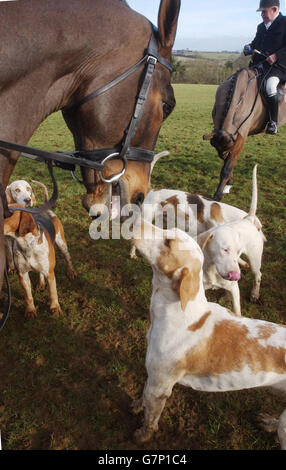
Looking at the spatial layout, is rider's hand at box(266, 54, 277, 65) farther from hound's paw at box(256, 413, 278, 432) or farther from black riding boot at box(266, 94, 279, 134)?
hound's paw at box(256, 413, 278, 432)

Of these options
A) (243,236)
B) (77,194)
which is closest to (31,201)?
(77,194)

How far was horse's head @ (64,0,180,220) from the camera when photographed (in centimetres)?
193

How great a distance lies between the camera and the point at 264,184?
29.7ft

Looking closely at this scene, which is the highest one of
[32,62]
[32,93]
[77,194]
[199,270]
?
[32,62]

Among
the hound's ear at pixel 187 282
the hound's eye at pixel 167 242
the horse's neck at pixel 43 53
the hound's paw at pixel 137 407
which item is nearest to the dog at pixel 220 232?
the hound's ear at pixel 187 282

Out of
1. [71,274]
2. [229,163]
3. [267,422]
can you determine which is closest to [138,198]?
[267,422]

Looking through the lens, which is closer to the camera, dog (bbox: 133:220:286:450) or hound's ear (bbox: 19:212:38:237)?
dog (bbox: 133:220:286:450)

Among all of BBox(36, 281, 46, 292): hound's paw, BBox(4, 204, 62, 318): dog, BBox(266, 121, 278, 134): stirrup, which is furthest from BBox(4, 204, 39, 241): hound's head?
BBox(266, 121, 278, 134): stirrup

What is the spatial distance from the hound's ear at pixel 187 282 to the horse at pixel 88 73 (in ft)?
2.84

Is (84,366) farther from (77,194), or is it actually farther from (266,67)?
(266,67)

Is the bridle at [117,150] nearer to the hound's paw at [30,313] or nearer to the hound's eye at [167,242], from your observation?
the hound's eye at [167,242]

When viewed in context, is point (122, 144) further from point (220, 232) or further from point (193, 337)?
point (220, 232)

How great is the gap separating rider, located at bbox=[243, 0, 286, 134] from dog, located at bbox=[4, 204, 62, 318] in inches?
219

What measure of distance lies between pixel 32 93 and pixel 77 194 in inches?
265
